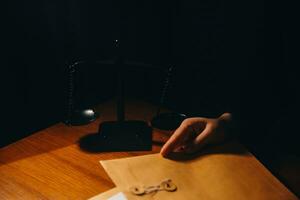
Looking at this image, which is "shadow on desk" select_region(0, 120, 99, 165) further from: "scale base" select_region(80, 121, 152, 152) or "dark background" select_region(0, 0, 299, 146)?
"dark background" select_region(0, 0, 299, 146)

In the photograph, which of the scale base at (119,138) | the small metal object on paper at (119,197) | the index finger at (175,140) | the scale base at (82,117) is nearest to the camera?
the small metal object on paper at (119,197)

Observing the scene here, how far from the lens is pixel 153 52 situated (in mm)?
1745

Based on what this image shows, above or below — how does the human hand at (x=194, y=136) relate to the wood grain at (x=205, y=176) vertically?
above

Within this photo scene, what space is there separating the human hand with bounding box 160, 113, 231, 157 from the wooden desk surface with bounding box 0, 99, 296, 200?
0.39 feet

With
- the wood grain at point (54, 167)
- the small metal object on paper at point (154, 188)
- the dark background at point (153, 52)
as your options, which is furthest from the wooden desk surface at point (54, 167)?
the dark background at point (153, 52)

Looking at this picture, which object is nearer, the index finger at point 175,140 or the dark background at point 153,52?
the index finger at point 175,140

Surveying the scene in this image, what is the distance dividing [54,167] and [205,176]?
50cm

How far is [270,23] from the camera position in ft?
5.13

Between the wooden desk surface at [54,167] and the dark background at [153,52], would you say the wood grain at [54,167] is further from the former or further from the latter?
the dark background at [153,52]

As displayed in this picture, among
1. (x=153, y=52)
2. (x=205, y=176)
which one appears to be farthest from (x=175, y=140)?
(x=153, y=52)

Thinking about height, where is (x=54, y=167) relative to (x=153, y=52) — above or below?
below

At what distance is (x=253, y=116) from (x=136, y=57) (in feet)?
2.23

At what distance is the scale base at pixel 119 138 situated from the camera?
4.08ft

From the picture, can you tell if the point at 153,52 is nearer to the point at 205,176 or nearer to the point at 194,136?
the point at 194,136
